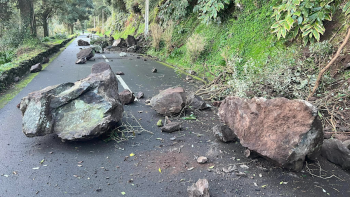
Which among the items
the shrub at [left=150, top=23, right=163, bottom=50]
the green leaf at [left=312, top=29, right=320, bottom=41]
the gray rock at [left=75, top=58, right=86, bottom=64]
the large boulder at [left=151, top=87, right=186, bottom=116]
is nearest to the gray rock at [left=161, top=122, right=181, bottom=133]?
the large boulder at [left=151, top=87, right=186, bottom=116]

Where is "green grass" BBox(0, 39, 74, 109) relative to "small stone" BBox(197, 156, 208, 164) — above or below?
below

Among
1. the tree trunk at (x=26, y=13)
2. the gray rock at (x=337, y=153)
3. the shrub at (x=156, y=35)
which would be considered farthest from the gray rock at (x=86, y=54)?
the gray rock at (x=337, y=153)

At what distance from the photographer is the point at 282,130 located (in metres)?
3.11

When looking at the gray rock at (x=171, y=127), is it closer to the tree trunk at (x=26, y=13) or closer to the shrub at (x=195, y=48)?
the shrub at (x=195, y=48)

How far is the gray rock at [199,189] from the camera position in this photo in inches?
104

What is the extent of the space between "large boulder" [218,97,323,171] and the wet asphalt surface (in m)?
0.30

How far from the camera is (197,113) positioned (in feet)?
17.6

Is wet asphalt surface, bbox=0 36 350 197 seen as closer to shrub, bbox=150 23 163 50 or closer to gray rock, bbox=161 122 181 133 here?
gray rock, bbox=161 122 181 133

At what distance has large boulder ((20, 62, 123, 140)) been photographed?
12.2ft

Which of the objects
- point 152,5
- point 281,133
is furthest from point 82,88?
point 152,5

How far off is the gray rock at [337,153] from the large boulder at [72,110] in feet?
10.8

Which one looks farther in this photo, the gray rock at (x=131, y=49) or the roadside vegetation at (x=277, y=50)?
the gray rock at (x=131, y=49)

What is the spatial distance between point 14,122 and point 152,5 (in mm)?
20848

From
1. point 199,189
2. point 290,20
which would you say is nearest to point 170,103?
point 199,189
